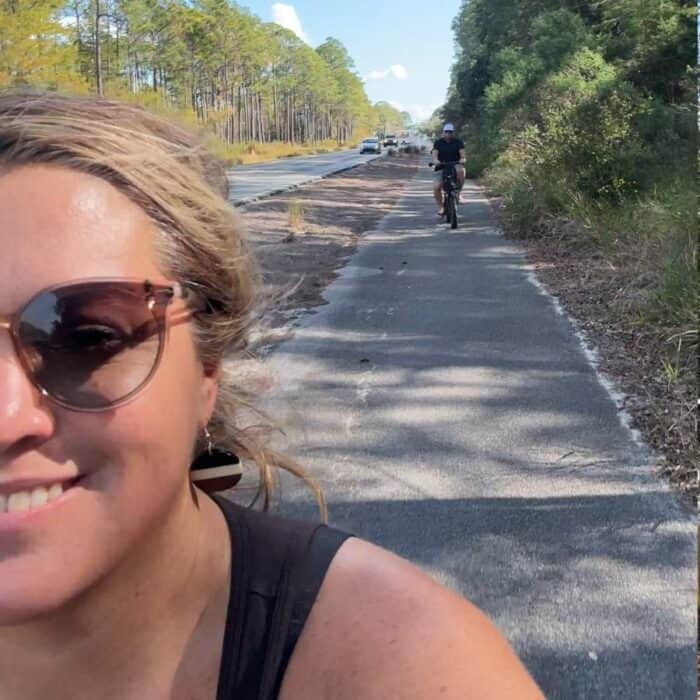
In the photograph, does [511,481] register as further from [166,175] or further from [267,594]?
[166,175]

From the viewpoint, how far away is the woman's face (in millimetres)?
1000

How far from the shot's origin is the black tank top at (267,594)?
104cm

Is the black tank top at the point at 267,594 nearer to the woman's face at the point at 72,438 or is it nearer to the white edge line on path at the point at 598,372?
the woman's face at the point at 72,438

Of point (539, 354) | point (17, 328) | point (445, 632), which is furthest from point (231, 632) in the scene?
point (539, 354)

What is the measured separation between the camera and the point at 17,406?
997 mm

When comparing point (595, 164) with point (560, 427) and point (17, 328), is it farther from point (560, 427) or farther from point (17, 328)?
point (17, 328)

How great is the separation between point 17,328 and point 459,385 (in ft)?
14.0

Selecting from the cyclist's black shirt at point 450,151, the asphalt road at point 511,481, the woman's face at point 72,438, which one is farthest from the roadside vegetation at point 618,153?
the woman's face at point 72,438

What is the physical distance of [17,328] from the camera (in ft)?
3.39

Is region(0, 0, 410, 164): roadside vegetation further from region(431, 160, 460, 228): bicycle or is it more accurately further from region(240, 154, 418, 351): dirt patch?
region(431, 160, 460, 228): bicycle

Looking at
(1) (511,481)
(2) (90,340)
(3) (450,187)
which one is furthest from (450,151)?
(2) (90,340)

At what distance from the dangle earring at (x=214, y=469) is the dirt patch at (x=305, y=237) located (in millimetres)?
423

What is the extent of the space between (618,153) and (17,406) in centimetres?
1085


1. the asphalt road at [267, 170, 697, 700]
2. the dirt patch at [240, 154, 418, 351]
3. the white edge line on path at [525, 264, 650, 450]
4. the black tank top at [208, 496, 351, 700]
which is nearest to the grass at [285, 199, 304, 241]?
the dirt patch at [240, 154, 418, 351]
